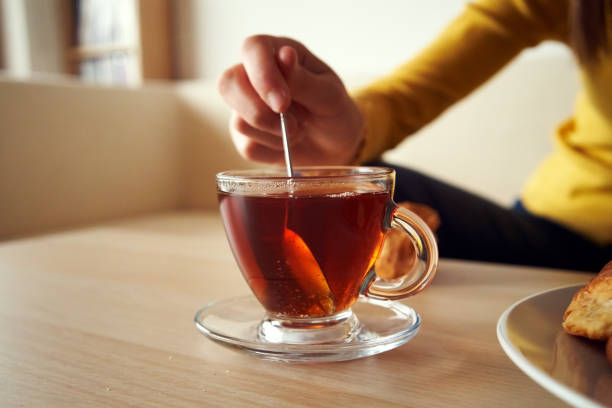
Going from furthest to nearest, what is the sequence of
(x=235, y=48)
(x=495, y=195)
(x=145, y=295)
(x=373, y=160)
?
Answer: (x=235, y=48), (x=495, y=195), (x=373, y=160), (x=145, y=295)

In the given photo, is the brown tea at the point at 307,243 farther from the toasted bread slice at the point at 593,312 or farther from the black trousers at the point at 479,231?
the black trousers at the point at 479,231

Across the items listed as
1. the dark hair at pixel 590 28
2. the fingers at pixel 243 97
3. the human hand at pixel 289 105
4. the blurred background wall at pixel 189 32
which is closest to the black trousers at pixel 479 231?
the human hand at pixel 289 105

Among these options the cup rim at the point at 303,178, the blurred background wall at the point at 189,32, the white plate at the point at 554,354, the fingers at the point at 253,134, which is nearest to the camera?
the white plate at the point at 554,354

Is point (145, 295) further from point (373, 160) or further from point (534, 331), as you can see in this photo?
point (373, 160)

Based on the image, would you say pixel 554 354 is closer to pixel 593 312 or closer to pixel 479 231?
pixel 593 312

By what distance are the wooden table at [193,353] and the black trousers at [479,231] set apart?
297 millimetres

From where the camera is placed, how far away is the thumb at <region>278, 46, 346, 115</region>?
482mm

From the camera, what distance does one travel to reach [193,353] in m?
0.35

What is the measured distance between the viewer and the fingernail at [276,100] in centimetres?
44

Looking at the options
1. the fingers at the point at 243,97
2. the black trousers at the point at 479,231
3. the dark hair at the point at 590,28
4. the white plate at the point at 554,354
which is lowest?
the black trousers at the point at 479,231

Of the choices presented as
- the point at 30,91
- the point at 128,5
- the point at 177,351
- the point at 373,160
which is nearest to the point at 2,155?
the point at 30,91

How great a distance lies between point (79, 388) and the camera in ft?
0.99

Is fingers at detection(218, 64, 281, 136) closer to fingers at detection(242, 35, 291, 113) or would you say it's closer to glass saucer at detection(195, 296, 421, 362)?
fingers at detection(242, 35, 291, 113)

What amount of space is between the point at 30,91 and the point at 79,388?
4.51ft
